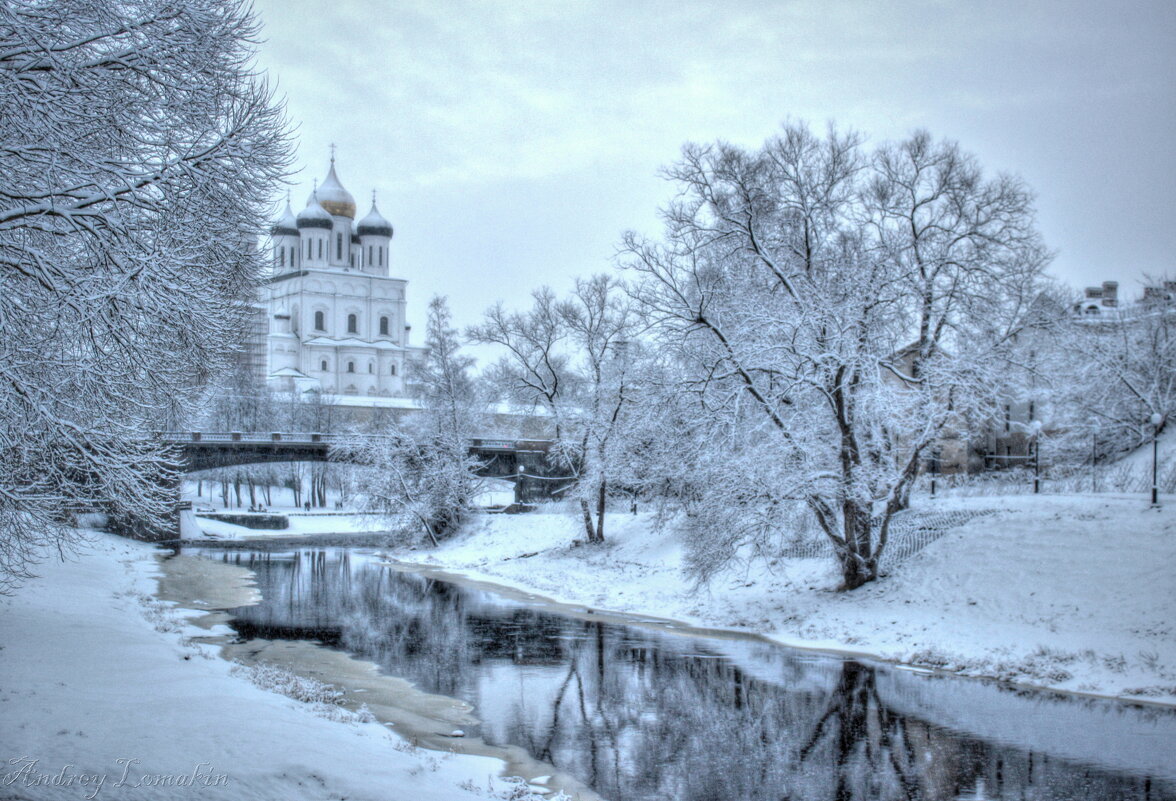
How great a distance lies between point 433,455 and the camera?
38.3 m

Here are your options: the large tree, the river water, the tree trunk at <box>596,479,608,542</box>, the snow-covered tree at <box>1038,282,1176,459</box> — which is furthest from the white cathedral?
the large tree

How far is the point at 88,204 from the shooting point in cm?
828

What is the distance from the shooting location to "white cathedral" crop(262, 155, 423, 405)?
9306 centimetres

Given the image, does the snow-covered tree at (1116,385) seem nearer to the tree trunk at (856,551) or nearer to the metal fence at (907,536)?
the metal fence at (907,536)

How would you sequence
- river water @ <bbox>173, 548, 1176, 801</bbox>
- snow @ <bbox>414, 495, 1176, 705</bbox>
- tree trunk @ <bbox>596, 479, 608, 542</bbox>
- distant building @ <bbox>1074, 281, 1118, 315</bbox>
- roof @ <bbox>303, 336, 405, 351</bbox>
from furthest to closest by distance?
roof @ <bbox>303, 336, 405, 351</bbox>
distant building @ <bbox>1074, 281, 1118, 315</bbox>
tree trunk @ <bbox>596, 479, 608, 542</bbox>
snow @ <bbox>414, 495, 1176, 705</bbox>
river water @ <bbox>173, 548, 1176, 801</bbox>

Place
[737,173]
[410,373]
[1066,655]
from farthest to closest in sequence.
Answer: [410,373] → [737,173] → [1066,655]

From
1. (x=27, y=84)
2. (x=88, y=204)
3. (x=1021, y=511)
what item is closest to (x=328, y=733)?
(x=88, y=204)

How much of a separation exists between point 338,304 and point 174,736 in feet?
293

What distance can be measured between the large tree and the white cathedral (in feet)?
266

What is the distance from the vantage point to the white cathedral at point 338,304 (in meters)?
93.1

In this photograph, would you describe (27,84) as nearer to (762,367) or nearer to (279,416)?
(762,367)

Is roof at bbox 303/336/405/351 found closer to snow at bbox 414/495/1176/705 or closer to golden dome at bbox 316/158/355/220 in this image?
golden dome at bbox 316/158/355/220

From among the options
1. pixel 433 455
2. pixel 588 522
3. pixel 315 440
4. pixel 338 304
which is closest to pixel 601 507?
pixel 588 522

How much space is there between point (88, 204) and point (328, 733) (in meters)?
5.48
